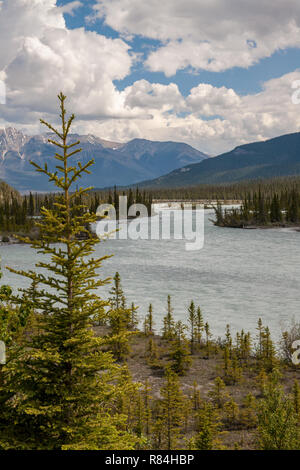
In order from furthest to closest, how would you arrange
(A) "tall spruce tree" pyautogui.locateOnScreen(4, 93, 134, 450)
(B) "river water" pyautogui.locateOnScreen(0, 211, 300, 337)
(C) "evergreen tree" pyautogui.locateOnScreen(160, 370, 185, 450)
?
(B) "river water" pyautogui.locateOnScreen(0, 211, 300, 337) → (C) "evergreen tree" pyautogui.locateOnScreen(160, 370, 185, 450) → (A) "tall spruce tree" pyautogui.locateOnScreen(4, 93, 134, 450)

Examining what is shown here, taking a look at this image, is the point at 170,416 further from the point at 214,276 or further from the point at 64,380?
the point at 214,276

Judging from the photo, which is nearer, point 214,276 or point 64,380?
point 64,380

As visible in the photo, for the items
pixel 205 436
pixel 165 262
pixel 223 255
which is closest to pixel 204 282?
A: pixel 165 262

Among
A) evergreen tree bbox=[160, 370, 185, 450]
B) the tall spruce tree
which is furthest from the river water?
the tall spruce tree

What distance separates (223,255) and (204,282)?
642 inches

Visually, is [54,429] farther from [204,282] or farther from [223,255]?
[223,255]

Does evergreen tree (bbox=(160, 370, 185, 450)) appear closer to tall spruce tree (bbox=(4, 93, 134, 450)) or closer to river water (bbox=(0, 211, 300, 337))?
tall spruce tree (bbox=(4, 93, 134, 450))

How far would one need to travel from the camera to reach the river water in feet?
91.1

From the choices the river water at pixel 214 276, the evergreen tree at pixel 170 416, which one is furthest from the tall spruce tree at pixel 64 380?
the river water at pixel 214 276

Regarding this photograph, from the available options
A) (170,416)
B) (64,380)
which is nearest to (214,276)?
(170,416)

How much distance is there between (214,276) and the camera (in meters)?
40.4

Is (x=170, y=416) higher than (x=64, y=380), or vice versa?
(x=64, y=380)

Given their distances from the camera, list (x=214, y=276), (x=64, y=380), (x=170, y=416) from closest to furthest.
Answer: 1. (x=64, y=380)
2. (x=170, y=416)
3. (x=214, y=276)

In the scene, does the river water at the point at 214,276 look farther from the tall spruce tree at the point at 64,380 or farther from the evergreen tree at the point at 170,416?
the tall spruce tree at the point at 64,380
